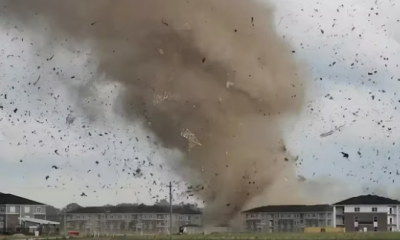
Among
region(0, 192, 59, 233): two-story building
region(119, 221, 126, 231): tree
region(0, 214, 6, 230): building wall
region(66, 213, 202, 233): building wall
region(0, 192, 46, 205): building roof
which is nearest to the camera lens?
region(119, 221, 126, 231): tree

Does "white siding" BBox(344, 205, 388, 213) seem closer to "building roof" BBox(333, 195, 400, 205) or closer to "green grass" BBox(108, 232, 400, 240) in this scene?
"building roof" BBox(333, 195, 400, 205)

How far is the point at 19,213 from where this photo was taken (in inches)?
2507

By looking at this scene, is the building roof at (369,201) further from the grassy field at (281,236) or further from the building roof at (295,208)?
the grassy field at (281,236)

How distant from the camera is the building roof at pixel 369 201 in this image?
59375mm

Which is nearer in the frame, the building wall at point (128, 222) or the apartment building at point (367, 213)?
the building wall at point (128, 222)

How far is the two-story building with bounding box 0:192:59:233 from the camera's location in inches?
2461

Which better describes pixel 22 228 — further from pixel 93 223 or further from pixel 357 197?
pixel 357 197

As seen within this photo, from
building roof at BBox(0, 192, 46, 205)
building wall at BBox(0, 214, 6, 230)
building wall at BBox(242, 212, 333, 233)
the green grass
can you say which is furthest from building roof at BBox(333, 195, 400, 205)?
building wall at BBox(0, 214, 6, 230)

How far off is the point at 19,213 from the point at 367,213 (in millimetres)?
29586

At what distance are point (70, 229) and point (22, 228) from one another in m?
4.77

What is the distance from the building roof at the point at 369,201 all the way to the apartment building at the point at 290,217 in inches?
63.4

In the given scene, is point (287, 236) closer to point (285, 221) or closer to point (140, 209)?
point (285, 221)

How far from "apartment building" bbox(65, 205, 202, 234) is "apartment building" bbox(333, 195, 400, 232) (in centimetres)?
1169

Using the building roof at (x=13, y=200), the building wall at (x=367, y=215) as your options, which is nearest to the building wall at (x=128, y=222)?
the building roof at (x=13, y=200)
